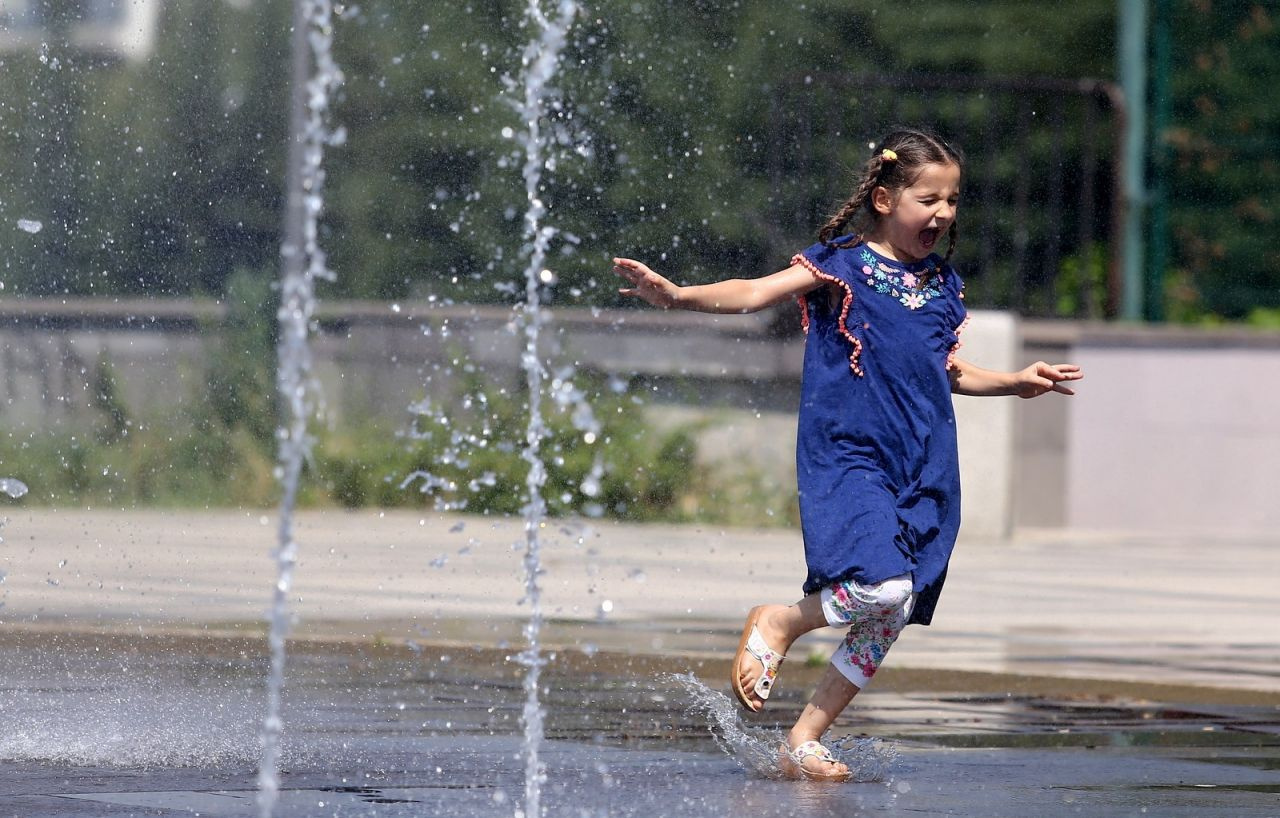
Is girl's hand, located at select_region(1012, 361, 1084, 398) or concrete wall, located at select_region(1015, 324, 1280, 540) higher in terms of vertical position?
girl's hand, located at select_region(1012, 361, 1084, 398)

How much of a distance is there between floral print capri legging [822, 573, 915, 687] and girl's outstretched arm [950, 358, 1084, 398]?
539 millimetres

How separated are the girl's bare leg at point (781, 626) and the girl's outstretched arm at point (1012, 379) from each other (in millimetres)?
626

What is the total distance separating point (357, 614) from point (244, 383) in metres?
3.63

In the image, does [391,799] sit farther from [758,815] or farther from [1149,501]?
[1149,501]

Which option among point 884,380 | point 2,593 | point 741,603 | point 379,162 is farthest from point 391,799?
point 379,162

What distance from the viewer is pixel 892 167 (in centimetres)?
470

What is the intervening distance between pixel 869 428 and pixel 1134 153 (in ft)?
31.9

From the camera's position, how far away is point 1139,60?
13.8 meters

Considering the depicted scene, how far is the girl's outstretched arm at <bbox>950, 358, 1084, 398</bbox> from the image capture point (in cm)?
476

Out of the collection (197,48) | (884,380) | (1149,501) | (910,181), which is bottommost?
(1149,501)

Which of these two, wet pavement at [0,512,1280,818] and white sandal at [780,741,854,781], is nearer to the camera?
wet pavement at [0,512,1280,818]

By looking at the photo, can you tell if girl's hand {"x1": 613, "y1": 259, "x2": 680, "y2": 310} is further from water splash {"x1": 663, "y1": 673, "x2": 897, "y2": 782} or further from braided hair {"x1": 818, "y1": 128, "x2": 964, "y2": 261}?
water splash {"x1": 663, "y1": 673, "x2": 897, "y2": 782}

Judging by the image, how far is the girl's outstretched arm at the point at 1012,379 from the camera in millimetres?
4762

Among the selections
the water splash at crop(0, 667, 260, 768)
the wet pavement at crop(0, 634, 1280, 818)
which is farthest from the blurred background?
the water splash at crop(0, 667, 260, 768)
